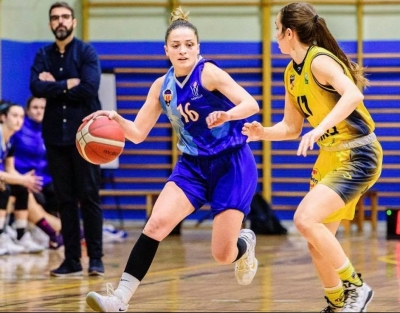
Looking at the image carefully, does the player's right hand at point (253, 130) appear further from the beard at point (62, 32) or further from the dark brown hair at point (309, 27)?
the beard at point (62, 32)

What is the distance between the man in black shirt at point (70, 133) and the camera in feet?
24.2

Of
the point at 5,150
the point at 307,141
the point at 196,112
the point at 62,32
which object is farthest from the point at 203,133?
the point at 5,150

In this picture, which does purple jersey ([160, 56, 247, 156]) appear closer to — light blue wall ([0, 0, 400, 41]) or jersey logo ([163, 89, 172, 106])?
jersey logo ([163, 89, 172, 106])

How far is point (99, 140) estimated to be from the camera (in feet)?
17.5

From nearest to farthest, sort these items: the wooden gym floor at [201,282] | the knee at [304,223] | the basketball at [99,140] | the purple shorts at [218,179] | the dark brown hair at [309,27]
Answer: the knee at [304,223]
the dark brown hair at [309,27]
the purple shorts at [218,179]
the basketball at [99,140]
the wooden gym floor at [201,282]

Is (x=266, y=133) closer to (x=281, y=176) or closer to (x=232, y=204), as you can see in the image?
(x=232, y=204)

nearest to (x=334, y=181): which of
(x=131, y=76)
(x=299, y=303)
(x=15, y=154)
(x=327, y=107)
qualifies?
(x=327, y=107)

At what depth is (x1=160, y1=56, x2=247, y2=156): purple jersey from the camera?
505 cm

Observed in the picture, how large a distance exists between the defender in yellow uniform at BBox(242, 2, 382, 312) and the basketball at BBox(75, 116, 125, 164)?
915 millimetres

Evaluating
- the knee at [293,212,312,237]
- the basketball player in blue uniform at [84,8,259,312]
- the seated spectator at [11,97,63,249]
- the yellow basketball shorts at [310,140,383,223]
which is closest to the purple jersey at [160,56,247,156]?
the basketball player in blue uniform at [84,8,259,312]

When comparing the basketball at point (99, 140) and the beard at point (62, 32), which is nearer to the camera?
the basketball at point (99, 140)

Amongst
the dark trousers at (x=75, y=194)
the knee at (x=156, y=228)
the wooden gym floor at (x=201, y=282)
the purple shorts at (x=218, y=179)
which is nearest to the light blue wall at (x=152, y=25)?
the wooden gym floor at (x=201, y=282)

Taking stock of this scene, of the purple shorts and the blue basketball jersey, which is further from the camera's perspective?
the blue basketball jersey

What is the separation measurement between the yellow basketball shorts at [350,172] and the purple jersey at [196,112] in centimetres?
59
